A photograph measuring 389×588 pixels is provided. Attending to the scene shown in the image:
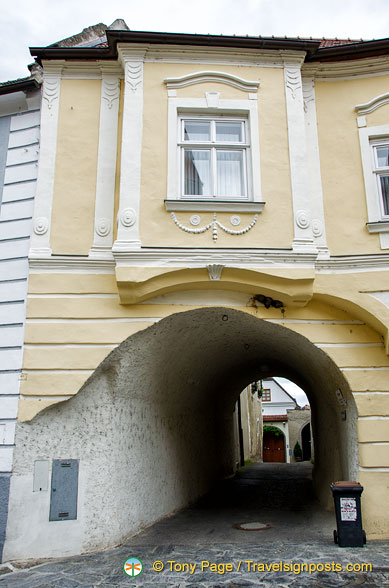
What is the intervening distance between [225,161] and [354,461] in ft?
17.8

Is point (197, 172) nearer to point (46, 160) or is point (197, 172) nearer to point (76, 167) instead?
Result: point (76, 167)

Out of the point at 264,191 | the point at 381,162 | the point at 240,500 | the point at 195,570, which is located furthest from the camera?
the point at 240,500

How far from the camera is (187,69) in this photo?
9.05 meters

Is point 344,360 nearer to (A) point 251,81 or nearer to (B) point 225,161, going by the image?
(B) point 225,161

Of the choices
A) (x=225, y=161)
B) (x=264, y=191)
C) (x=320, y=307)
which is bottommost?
(x=320, y=307)

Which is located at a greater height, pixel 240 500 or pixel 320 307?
pixel 320 307

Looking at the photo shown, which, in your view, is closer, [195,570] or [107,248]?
[195,570]

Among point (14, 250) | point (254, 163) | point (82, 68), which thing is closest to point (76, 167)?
point (14, 250)

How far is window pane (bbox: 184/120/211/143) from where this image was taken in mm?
8992

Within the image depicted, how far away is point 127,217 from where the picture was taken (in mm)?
8125

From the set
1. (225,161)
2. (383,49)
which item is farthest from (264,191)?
(383,49)

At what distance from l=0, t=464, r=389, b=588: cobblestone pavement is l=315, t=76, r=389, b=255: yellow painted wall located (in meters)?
4.58

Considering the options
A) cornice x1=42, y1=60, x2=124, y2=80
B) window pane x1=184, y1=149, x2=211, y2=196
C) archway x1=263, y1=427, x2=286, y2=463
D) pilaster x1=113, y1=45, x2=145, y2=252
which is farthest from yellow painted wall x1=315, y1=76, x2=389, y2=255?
archway x1=263, y1=427, x2=286, y2=463

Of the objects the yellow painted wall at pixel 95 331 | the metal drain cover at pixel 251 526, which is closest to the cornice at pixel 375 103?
the yellow painted wall at pixel 95 331
